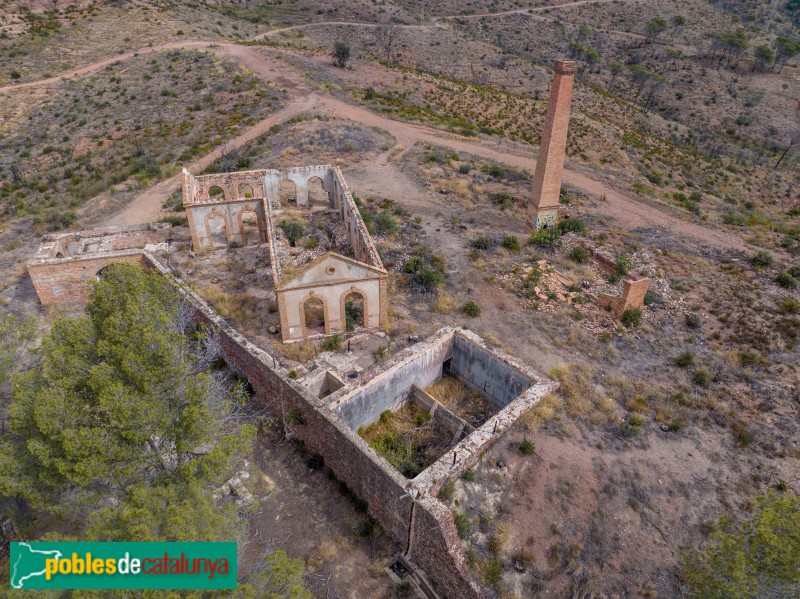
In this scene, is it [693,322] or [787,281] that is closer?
[693,322]

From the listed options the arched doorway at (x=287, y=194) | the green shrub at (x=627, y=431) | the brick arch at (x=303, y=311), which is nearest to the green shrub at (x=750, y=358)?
the green shrub at (x=627, y=431)

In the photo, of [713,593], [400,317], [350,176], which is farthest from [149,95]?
[713,593]

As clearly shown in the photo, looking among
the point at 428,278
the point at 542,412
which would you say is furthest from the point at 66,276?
the point at 542,412

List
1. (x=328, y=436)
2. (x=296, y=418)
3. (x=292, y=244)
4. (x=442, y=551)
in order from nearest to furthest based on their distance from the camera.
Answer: (x=442, y=551)
(x=328, y=436)
(x=296, y=418)
(x=292, y=244)

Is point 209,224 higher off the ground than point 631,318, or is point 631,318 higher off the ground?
point 209,224

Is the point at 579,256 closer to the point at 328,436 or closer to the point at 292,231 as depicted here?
the point at 292,231

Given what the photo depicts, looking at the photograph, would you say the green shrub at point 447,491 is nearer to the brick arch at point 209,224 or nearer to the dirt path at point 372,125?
the brick arch at point 209,224

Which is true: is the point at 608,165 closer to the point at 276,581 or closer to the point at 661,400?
the point at 661,400
